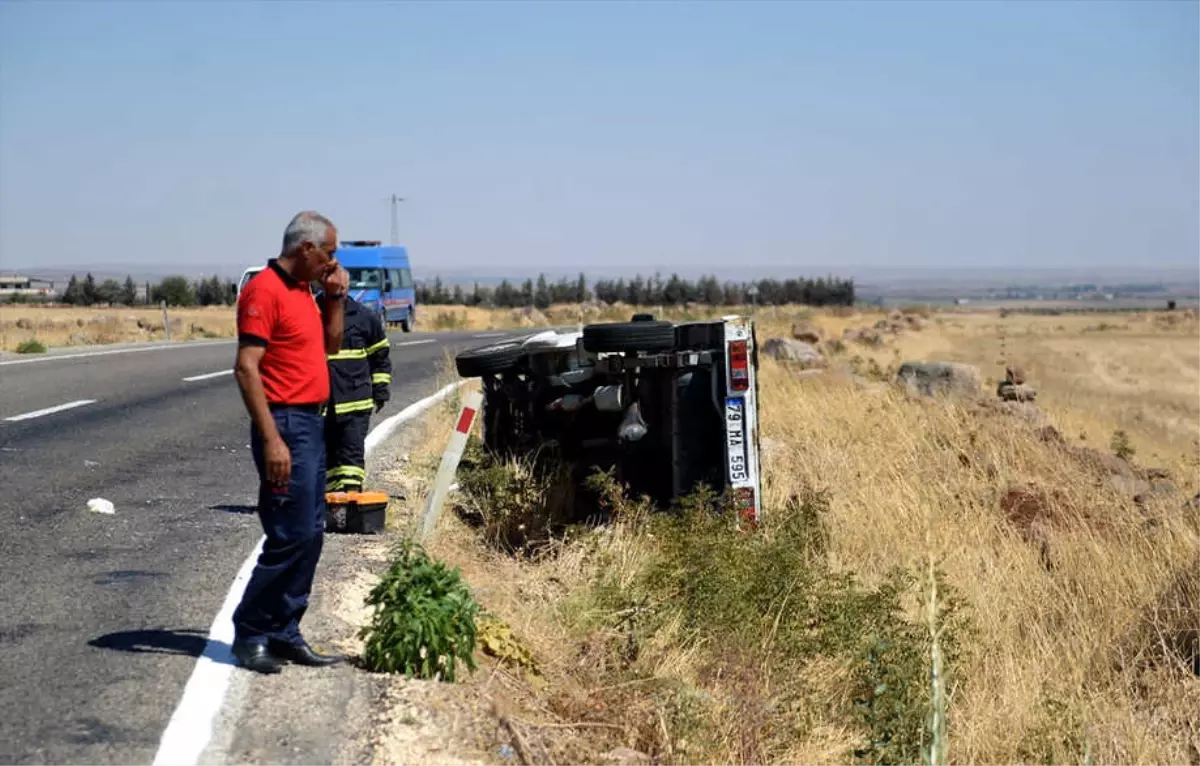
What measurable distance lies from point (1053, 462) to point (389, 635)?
1168 cm

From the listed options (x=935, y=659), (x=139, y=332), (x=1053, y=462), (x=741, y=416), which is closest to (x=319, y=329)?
(x=935, y=659)

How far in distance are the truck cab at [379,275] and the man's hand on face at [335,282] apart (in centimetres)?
2643

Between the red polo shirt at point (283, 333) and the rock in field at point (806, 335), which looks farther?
the rock in field at point (806, 335)

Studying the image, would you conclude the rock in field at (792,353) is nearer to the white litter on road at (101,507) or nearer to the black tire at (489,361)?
the black tire at (489,361)

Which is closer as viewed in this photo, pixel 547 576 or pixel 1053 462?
pixel 547 576

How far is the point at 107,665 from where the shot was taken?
6.36 m

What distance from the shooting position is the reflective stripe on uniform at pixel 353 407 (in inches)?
382

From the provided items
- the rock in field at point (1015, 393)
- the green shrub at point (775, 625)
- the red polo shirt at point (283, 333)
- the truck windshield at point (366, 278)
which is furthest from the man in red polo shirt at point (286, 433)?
the truck windshield at point (366, 278)

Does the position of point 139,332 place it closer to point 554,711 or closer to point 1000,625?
point 1000,625

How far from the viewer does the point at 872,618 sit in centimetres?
890

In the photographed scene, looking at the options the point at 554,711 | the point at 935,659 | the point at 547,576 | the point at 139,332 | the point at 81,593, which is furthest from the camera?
the point at 139,332

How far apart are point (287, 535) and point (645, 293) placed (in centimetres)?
8897

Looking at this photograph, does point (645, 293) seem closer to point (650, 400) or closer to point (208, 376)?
point (208, 376)

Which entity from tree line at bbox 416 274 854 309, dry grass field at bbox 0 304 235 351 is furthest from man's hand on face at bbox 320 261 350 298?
tree line at bbox 416 274 854 309
